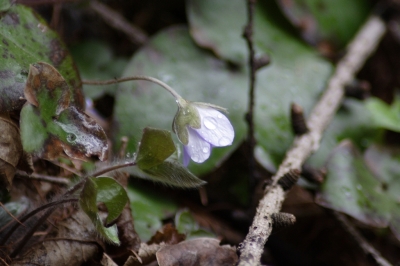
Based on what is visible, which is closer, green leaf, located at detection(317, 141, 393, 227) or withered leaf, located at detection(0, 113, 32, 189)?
withered leaf, located at detection(0, 113, 32, 189)

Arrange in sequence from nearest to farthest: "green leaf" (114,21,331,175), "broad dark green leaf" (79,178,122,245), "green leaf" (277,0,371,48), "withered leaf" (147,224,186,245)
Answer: "broad dark green leaf" (79,178,122,245) → "withered leaf" (147,224,186,245) → "green leaf" (114,21,331,175) → "green leaf" (277,0,371,48)

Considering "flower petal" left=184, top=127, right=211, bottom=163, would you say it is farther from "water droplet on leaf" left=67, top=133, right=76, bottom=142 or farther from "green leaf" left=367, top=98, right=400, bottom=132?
"green leaf" left=367, top=98, right=400, bottom=132

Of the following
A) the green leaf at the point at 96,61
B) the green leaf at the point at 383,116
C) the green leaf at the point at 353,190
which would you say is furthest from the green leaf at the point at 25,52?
the green leaf at the point at 383,116

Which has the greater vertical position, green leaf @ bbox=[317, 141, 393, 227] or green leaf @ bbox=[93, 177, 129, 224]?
green leaf @ bbox=[93, 177, 129, 224]

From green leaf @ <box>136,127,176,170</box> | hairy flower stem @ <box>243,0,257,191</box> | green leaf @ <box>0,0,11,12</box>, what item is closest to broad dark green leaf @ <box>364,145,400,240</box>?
hairy flower stem @ <box>243,0,257,191</box>

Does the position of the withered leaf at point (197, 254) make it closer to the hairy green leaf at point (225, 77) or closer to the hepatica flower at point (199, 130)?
the hepatica flower at point (199, 130)

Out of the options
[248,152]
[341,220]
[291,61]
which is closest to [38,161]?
[248,152]
